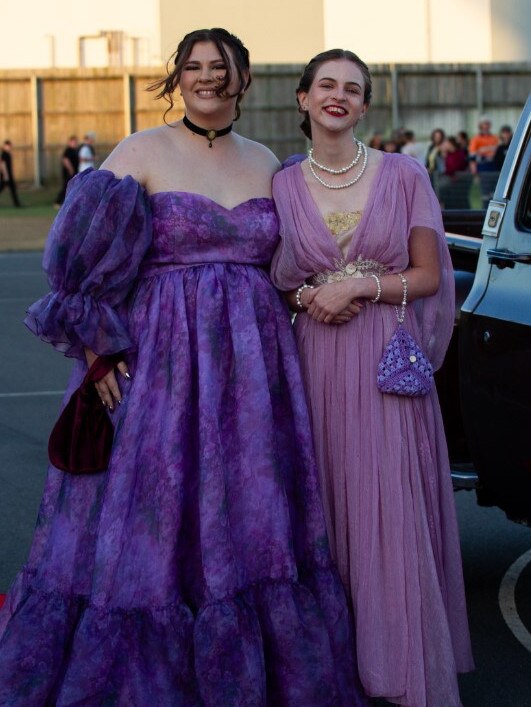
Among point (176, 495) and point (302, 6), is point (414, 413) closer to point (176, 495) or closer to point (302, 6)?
point (176, 495)

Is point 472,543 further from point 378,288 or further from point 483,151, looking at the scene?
point 483,151

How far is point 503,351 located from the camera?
5.09 meters

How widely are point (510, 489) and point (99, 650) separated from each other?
5.66 feet

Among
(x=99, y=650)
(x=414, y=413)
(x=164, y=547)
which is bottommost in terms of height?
(x=99, y=650)

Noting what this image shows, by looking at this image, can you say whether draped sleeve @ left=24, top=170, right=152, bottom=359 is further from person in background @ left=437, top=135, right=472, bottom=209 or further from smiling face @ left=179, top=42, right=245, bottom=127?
person in background @ left=437, top=135, right=472, bottom=209

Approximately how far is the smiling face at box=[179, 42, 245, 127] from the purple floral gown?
289 millimetres

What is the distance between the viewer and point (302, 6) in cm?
3766

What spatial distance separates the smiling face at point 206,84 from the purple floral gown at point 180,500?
0.95 ft

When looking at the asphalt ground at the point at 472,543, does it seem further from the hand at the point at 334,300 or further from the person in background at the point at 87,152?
the person in background at the point at 87,152

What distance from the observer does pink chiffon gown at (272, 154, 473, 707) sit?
14.0ft

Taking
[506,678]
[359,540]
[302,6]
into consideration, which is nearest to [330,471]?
[359,540]

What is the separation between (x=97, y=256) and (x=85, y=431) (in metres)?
0.53

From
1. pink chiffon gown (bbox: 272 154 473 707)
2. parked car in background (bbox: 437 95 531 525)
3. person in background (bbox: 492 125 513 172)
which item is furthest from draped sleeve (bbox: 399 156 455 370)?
person in background (bbox: 492 125 513 172)

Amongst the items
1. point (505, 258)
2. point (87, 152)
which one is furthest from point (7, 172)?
point (505, 258)
